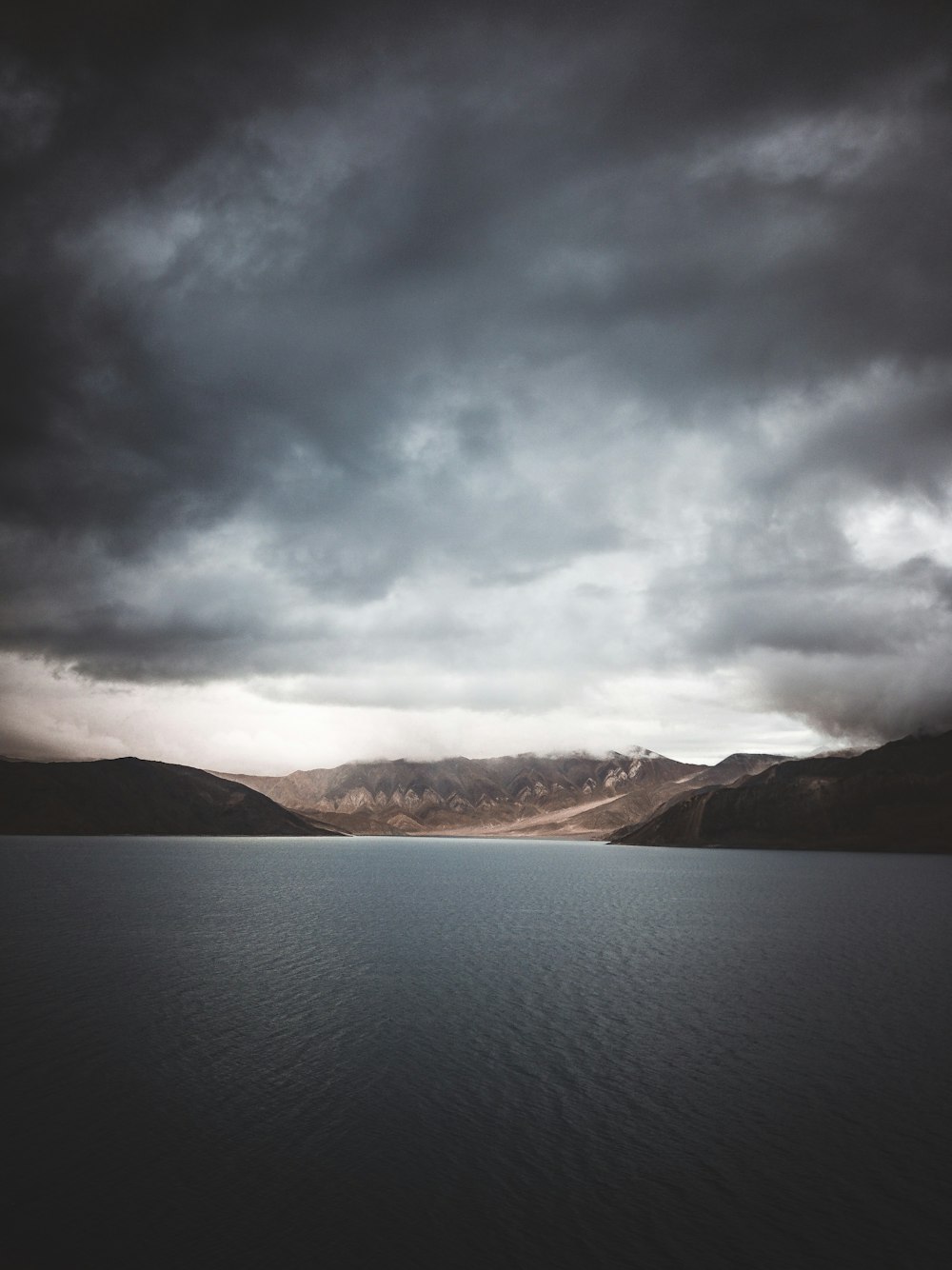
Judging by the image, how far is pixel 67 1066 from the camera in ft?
129

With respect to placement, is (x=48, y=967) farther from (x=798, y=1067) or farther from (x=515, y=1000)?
(x=798, y=1067)

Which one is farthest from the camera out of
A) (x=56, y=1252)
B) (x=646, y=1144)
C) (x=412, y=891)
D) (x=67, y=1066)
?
(x=412, y=891)

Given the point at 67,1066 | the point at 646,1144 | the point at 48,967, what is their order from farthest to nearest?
1. the point at 48,967
2. the point at 67,1066
3. the point at 646,1144

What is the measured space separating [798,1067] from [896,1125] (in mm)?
8030

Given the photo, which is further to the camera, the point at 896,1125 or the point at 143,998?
the point at 143,998

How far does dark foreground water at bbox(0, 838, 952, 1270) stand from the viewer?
24797 millimetres

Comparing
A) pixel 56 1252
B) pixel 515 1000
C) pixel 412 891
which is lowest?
pixel 412 891

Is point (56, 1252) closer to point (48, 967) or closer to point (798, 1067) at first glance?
point (798, 1067)

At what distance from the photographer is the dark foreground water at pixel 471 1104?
2480 centimetres

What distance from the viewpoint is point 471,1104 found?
35.8 metres

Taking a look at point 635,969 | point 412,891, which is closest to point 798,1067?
point 635,969

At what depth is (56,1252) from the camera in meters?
23.1

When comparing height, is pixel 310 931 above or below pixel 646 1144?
below

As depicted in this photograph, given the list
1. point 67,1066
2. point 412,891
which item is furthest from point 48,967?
point 412,891
